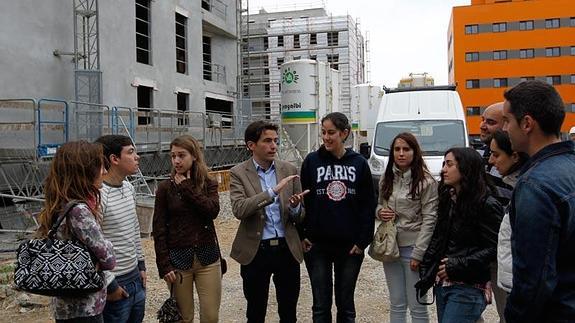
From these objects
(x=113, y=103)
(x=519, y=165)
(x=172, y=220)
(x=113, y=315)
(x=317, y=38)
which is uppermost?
(x=317, y=38)

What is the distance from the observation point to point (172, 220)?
390 centimetres

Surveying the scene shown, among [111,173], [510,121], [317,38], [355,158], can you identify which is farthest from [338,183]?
[317,38]

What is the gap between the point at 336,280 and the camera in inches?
168

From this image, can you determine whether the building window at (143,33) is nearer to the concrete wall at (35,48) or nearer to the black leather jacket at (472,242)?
the concrete wall at (35,48)

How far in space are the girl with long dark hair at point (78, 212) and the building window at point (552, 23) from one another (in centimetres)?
6109

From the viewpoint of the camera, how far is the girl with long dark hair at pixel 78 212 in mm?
2740

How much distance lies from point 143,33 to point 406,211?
17.3 meters

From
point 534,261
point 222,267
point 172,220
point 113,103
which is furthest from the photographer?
point 113,103

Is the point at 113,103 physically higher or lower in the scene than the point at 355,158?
higher

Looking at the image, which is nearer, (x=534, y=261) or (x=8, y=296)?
(x=534, y=261)

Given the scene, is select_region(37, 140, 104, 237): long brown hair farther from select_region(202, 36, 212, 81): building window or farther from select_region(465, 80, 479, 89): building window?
select_region(465, 80, 479, 89): building window

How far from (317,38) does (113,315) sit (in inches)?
2114

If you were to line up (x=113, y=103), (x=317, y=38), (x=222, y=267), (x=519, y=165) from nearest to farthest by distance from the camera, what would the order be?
(x=519, y=165)
(x=222, y=267)
(x=113, y=103)
(x=317, y=38)

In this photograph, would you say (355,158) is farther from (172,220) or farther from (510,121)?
(510,121)
